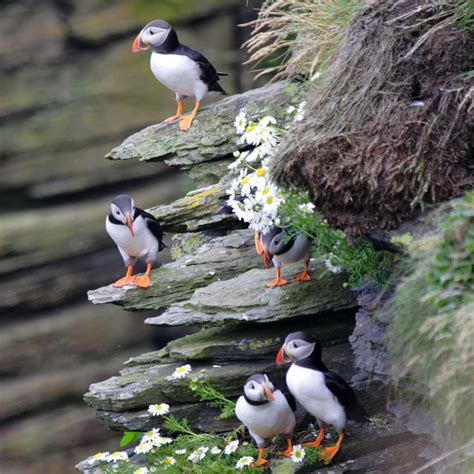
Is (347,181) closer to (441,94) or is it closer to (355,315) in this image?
(441,94)

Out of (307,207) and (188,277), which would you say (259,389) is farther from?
(188,277)

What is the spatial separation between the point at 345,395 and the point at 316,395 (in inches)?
5.2

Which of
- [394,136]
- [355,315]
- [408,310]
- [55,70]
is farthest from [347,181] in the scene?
[55,70]

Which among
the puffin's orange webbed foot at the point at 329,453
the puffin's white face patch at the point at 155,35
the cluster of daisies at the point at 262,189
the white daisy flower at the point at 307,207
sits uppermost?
the puffin's white face patch at the point at 155,35

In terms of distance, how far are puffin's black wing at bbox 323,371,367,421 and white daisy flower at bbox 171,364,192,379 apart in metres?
0.88

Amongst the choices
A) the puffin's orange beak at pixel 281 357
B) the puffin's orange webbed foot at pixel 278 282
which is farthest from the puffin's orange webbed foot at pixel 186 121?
the puffin's orange beak at pixel 281 357

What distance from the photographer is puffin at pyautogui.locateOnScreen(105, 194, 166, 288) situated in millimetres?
5663

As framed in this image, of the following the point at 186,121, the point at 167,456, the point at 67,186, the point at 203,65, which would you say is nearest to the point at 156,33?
the point at 203,65

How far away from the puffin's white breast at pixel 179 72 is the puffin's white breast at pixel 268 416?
2.43m

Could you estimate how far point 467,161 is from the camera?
3.77m

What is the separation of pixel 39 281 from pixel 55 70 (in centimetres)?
199

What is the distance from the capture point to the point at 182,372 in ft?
16.4

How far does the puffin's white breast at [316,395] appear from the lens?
4.39 m

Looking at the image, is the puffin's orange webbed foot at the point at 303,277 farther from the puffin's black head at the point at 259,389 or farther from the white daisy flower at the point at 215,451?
the white daisy flower at the point at 215,451
